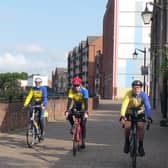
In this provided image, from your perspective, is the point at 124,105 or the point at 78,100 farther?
the point at 78,100

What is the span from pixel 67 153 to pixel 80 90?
1524 mm

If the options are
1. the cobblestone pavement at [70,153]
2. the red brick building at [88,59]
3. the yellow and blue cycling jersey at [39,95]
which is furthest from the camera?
the red brick building at [88,59]

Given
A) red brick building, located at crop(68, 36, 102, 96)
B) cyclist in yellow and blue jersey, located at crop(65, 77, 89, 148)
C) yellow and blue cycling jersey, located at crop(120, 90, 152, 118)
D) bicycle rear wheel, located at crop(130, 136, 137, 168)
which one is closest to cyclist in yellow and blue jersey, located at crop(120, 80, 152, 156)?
yellow and blue cycling jersey, located at crop(120, 90, 152, 118)

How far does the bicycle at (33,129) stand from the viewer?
1540cm

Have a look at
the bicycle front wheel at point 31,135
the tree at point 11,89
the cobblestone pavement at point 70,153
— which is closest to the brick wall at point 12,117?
the tree at point 11,89

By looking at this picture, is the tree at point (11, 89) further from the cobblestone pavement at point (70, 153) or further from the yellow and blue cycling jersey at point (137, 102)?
the yellow and blue cycling jersey at point (137, 102)

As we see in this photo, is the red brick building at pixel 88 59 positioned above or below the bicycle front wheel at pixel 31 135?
above

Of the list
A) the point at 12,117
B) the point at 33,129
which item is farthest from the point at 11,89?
the point at 33,129

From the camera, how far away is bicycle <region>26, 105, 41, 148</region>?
15400mm

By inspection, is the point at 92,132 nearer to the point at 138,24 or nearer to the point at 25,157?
the point at 25,157

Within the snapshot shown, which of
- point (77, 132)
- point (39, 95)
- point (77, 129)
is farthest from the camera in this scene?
point (39, 95)

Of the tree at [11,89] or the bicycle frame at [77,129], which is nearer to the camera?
the bicycle frame at [77,129]

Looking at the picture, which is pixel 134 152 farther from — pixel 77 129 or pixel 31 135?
pixel 31 135

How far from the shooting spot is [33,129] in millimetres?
15625
